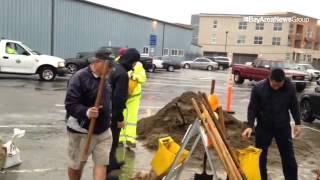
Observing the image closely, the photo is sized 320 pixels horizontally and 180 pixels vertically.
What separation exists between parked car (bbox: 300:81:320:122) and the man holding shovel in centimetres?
971

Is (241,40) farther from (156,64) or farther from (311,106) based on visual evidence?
(311,106)

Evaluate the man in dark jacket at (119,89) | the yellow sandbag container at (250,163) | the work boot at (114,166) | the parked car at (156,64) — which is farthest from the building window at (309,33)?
the yellow sandbag container at (250,163)

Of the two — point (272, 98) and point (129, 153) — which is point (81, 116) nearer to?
point (272, 98)

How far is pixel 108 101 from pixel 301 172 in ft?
12.9

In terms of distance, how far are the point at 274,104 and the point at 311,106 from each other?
27.6 ft

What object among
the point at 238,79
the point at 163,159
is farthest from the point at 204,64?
the point at 163,159

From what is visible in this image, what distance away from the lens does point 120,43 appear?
4425 cm

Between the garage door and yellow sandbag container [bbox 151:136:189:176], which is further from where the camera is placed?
the garage door

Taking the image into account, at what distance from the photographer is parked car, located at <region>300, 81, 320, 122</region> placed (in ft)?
45.2

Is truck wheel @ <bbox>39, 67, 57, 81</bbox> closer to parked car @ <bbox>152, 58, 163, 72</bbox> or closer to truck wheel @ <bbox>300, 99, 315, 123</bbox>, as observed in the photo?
truck wheel @ <bbox>300, 99, 315, 123</bbox>

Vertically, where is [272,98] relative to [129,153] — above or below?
above

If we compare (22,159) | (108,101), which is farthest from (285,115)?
(22,159)

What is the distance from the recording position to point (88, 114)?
4852 millimetres

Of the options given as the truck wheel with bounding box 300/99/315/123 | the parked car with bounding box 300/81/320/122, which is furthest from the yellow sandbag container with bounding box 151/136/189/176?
the truck wheel with bounding box 300/99/315/123
